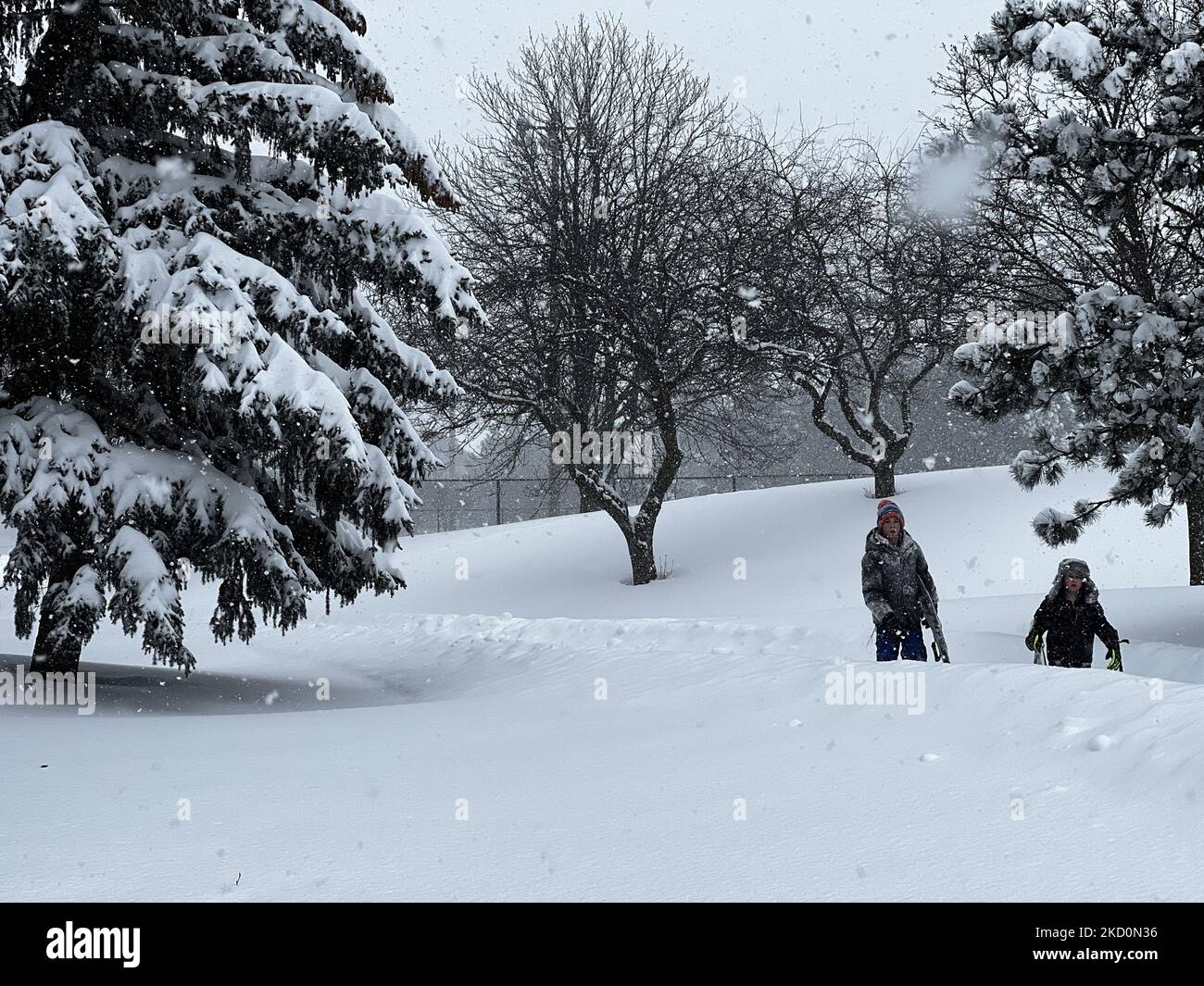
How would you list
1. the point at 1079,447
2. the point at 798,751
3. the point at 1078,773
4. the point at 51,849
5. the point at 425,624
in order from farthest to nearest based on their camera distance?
the point at 425,624, the point at 1079,447, the point at 798,751, the point at 1078,773, the point at 51,849

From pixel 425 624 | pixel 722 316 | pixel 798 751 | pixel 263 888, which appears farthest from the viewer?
pixel 722 316

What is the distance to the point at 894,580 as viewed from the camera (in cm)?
879

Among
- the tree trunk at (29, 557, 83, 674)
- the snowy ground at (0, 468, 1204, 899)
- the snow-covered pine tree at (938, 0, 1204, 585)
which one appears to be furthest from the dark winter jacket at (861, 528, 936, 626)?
the tree trunk at (29, 557, 83, 674)

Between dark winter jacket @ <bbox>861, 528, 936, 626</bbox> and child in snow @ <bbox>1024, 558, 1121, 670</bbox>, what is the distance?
907 mm

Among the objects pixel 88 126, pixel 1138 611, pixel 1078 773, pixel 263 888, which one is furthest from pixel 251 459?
pixel 1138 611

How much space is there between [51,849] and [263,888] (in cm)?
104

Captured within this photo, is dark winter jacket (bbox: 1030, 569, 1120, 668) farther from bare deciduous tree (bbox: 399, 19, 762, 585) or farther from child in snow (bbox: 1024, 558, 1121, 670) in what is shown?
bare deciduous tree (bbox: 399, 19, 762, 585)

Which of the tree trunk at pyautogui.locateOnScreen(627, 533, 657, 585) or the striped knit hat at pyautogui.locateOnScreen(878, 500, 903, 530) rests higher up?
the striped knit hat at pyautogui.locateOnScreen(878, 500, 903, 530)

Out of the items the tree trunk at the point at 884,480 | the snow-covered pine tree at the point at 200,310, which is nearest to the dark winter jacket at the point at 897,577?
the snow-covered pine tree at the point at 200,310

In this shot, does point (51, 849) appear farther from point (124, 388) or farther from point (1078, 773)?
point (124, 388)

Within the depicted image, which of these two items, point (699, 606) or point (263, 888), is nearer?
point (263, 888)

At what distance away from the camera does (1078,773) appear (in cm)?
497

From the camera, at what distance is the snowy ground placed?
3.89 m

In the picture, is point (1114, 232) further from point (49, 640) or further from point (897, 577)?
point (49, 640)
